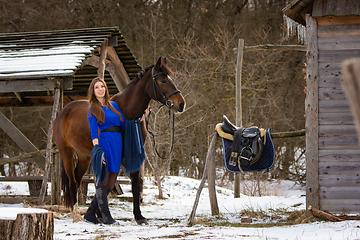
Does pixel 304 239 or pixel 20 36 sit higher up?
pixel 20 36

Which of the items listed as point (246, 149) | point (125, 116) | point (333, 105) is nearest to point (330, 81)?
point (333, 105)

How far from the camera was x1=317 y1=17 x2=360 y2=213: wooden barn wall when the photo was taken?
4.94 metres

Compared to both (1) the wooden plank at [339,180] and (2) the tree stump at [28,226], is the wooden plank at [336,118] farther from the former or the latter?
(2) the tree stump at [28,226]

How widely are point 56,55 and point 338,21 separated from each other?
16.9ft

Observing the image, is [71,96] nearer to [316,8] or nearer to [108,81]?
[108,81]

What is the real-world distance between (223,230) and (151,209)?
146 inches

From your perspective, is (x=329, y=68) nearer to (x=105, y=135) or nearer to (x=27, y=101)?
(x=105, y=135)

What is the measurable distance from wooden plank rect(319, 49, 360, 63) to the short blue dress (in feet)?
9.50

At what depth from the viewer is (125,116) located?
523 cm

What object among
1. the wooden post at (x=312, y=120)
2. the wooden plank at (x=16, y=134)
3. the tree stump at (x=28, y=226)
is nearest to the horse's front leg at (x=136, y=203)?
the wooden post at (x=312, y=120)

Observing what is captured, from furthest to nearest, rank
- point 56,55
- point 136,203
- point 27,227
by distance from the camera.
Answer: point 56,55 → point 136,203 → point 27,227

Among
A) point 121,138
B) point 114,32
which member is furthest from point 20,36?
point 121,138

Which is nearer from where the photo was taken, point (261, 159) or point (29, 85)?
point (261, 159)

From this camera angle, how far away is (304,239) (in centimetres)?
361
